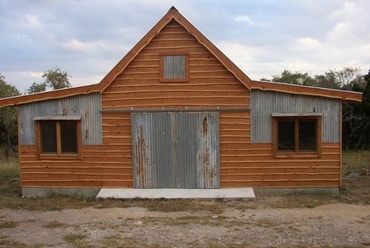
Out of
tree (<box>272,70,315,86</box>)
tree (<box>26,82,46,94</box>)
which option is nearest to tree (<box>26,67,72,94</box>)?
tree (<box>26,82,46,94</box>)

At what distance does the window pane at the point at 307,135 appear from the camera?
488 inches

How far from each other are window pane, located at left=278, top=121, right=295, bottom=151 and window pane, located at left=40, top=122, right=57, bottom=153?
22.7 feet

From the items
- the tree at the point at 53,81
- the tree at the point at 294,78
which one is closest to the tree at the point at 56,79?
the tree at the point at 53,81

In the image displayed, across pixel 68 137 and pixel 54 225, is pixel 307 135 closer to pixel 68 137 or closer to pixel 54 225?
pixel 68 137

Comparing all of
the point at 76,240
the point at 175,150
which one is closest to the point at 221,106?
the point at 175,150

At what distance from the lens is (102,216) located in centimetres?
1017

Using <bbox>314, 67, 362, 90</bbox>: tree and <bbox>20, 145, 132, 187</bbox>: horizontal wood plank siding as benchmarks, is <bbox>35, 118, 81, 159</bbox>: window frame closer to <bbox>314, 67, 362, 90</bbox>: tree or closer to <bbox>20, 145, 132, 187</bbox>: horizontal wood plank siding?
<bbox>20, 145, 132, 187</bbox>: horizontal wood plank siding

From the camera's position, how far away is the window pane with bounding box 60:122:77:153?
12812 mm

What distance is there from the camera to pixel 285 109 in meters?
12.3

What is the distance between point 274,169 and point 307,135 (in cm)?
143

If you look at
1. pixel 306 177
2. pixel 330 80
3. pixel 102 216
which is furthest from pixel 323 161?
pixel 330 80

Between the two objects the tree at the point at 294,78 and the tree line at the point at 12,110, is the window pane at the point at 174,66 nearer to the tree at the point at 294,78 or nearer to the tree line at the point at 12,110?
the tree line at the point at 12,110

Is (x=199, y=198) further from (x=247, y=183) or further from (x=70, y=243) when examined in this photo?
(x=70, y=243)

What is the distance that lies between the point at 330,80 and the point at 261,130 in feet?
95.7
